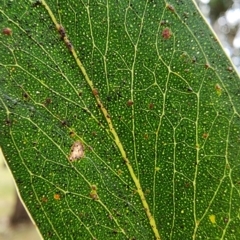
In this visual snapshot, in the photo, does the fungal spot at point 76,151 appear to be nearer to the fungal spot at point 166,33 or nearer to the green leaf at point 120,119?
the green leaf at point 120,119

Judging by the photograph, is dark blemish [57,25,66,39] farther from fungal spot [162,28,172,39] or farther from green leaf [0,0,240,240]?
fungal spot [162,28,172,39]

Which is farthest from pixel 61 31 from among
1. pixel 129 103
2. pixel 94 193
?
pixel 94 193

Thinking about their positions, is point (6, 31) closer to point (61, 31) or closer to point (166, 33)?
point (61, 31)

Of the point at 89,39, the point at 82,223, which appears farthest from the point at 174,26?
the point at 82,223

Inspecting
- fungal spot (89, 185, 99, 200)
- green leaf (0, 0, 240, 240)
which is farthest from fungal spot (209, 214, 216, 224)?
fungal spot (89, 185, 99, 200)

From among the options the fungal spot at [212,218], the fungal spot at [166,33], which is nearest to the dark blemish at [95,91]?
the fungal spot at [166,33]

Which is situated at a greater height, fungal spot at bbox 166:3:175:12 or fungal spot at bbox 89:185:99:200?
fungal spot at bbox 166:3:175:12

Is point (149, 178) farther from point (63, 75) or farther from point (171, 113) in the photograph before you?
point (63, 75)
